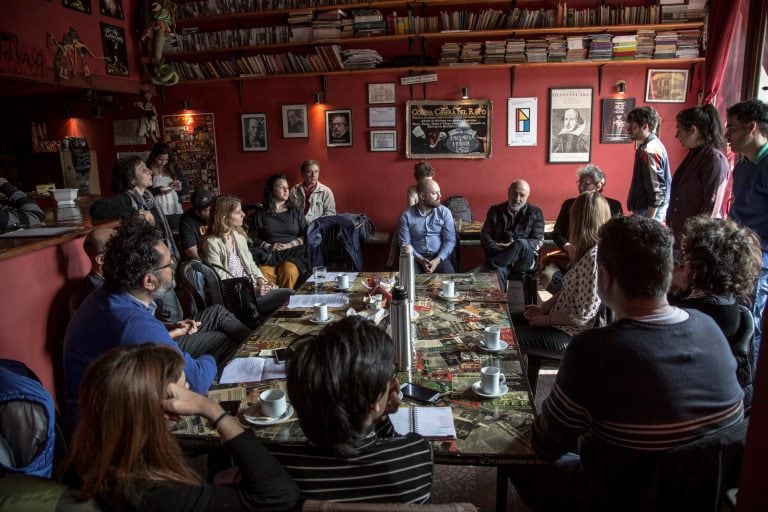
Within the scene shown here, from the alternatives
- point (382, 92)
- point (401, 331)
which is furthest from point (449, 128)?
point (401, 331)

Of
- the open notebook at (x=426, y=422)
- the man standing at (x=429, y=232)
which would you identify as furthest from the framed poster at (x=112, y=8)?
the open notebook at (x=426, y=422)

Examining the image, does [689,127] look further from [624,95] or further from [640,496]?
[640,496]

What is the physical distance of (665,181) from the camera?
13.6ft

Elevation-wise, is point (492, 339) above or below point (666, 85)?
below

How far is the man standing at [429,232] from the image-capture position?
449 centimetres

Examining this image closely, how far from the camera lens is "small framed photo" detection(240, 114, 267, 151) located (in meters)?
6.14

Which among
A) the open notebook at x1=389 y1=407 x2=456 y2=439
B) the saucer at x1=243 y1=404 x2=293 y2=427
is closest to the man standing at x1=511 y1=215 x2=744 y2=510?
the open notebook at x1=389 y1=407 x2=456 y2=439

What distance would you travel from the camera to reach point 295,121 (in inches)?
239

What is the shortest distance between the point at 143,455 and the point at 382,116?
513 cm

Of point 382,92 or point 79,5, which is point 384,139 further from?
point 79,5

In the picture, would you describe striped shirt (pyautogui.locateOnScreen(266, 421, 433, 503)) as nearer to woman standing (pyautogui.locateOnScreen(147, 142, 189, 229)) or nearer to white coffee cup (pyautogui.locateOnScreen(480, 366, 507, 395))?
white coffee cup (pyautogui.locateOnScreen(480, 366, 507, 395))

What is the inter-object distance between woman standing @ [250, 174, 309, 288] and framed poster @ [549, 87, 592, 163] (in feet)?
9.05

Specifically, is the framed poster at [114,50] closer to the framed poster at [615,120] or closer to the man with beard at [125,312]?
the man with beard at [125,312]

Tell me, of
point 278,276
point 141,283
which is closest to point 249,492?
point 141,283
